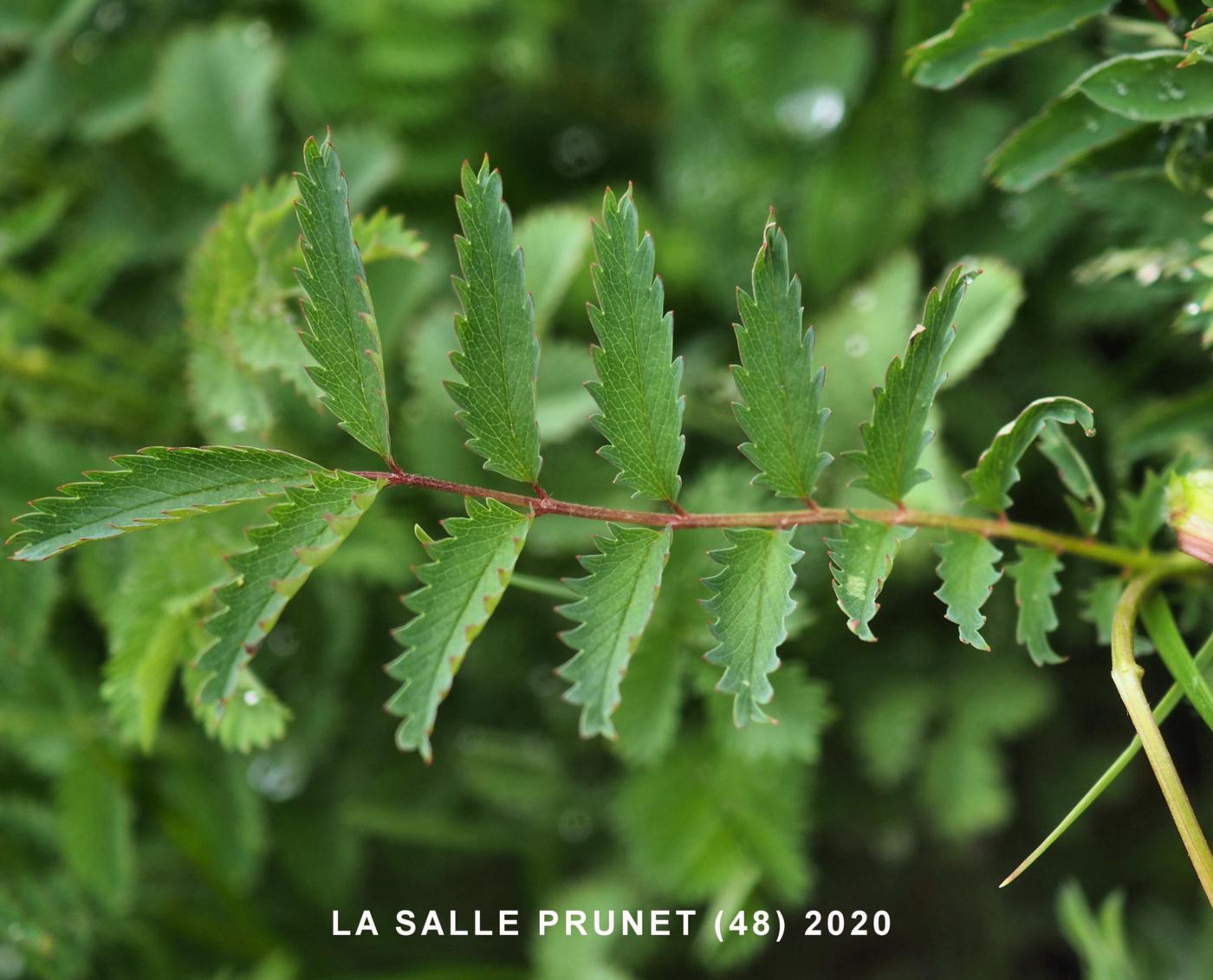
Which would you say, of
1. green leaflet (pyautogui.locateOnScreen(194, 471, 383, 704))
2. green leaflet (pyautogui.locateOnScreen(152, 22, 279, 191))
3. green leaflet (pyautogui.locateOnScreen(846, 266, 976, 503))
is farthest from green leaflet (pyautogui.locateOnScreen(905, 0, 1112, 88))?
green leaflet (pyautogui.locateOnScreen(152, 22, 279, 191))

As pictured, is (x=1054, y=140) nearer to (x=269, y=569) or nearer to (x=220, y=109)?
(x=269, y=569)

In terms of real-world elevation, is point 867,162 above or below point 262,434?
above

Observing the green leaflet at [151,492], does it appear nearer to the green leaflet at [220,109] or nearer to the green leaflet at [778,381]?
the green leaflet at [778,381]

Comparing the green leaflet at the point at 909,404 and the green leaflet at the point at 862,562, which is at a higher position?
the green leaflet at the point at 909,404

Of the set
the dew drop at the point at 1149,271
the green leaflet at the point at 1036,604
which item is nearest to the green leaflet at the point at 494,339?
the green leaflet at the point at 1036,604

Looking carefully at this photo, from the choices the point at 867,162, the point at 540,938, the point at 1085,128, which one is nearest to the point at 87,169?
the point at 867,162

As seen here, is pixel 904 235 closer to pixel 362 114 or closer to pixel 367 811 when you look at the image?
pixel 362 114

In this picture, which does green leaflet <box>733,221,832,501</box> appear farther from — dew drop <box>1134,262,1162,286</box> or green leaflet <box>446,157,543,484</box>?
dew drop <box>1134,262,1162,286</box>
